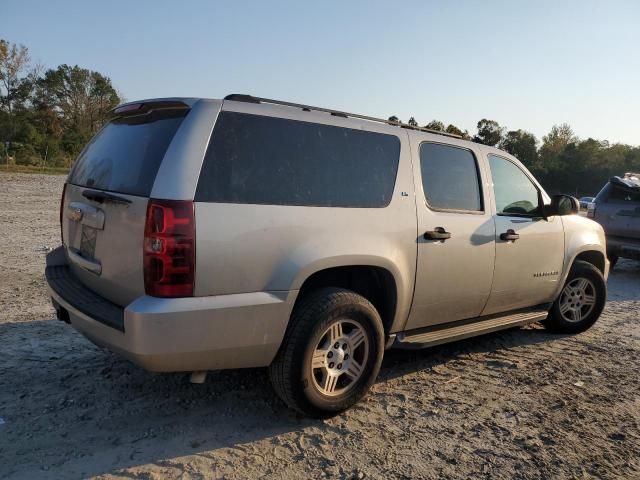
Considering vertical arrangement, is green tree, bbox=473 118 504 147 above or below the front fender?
above

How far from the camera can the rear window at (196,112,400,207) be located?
2883 millimetres

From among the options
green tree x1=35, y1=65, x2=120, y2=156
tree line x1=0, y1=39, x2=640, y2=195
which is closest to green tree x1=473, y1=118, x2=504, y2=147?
tree line x1=0, y1=39, x2=640, y2=195

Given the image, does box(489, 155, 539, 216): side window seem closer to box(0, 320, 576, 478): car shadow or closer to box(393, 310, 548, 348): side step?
box(393, 310, 548, 348): side step

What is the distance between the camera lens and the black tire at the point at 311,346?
308 cm

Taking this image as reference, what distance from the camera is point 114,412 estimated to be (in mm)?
3303

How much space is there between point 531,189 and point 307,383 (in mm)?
3051

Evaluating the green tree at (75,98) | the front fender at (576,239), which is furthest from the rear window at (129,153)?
the green tree at (75,98)

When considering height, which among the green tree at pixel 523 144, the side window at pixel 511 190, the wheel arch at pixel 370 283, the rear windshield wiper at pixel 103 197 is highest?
the green tree at pixel 523 144

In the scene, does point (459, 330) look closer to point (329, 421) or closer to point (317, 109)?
point (329, 421)

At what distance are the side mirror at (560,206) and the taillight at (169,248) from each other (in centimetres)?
358

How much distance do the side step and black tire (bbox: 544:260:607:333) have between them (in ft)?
1.76

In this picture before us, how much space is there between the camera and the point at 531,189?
4.87 m

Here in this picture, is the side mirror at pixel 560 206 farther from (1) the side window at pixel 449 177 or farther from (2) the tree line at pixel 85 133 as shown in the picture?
(2) the tree line at pixel 85 133

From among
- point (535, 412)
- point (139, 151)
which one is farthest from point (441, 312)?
point (139, 151)
